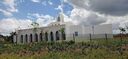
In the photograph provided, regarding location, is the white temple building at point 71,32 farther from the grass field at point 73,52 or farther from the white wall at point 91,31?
the grass field at point 73,52

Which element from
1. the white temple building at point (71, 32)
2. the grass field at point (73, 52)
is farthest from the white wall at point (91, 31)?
the grass field at point (73, 52)

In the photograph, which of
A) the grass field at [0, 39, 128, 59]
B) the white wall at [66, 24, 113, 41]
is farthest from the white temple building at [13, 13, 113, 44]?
the grass field at [0, 39, 128, 59]

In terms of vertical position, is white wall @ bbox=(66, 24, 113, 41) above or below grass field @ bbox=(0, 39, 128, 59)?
above

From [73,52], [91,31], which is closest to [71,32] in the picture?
[91,31]

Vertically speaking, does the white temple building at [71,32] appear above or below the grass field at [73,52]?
above

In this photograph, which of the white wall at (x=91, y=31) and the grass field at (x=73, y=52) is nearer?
the grass field at (x=73, y=52)

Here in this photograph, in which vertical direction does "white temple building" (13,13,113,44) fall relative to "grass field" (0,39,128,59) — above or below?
above

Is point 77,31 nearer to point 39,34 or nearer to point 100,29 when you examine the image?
point 100,29

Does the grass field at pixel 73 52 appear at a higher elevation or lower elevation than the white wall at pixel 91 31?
lower

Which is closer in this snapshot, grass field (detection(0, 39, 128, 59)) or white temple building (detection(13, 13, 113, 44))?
grass field (detection(0, 39, 128, 59))

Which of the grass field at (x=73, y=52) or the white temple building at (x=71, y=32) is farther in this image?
the white temple building at (x=71, y=32)

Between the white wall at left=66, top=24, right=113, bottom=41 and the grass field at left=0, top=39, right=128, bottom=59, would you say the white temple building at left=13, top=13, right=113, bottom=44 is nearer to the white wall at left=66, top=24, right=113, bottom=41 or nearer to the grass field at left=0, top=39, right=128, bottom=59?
the white wall at left=66, top=24, right=113, bottom=41

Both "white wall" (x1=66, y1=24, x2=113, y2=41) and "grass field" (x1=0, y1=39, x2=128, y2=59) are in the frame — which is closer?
"grass field" (x1=0, y1=39, x2=128, y2=59)

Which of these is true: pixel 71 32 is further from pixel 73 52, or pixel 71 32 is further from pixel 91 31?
pixel 73 52
